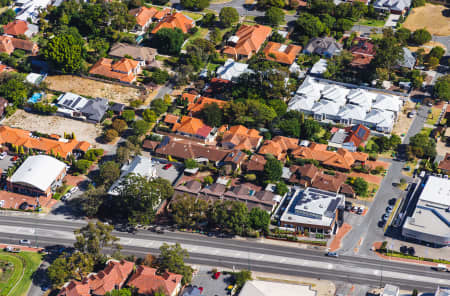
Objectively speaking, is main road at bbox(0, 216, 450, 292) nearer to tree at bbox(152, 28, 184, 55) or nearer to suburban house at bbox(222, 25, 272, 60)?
tree at bbox(152, 28, 184, 55)

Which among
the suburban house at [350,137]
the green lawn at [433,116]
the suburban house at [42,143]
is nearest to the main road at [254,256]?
the suburban house at [42,143]

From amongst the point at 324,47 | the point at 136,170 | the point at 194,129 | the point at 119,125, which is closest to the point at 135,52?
the point at 119,125

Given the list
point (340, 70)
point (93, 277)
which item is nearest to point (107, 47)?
point (340, 70)

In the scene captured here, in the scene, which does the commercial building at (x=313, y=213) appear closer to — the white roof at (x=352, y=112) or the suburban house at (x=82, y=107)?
the white roof at (x=352, y=112)

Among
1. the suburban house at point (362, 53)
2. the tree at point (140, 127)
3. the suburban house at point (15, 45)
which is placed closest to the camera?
the tree at point (140, 127)

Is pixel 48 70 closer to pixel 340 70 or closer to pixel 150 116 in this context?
pixel 150 116

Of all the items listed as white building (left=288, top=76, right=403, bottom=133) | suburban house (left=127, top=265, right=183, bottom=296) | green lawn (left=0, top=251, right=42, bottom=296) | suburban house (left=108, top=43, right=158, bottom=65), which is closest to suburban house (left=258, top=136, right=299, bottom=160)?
white building (left=288, top=76, right=403, bottom=133)
